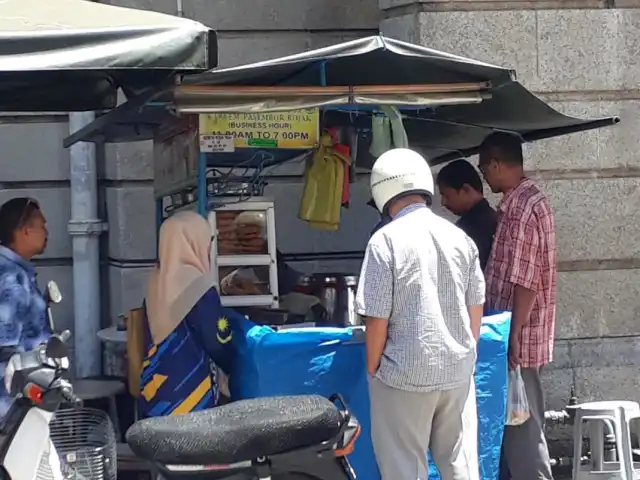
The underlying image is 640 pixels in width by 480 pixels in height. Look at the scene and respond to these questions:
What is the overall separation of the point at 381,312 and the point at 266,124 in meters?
1.34

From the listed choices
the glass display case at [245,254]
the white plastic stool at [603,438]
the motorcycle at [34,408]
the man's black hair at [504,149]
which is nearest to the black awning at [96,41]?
the glass display case at [245,254]

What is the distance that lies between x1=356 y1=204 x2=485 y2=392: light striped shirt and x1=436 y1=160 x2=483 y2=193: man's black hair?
1.33 m

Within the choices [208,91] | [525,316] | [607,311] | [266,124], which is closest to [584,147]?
[607,311]

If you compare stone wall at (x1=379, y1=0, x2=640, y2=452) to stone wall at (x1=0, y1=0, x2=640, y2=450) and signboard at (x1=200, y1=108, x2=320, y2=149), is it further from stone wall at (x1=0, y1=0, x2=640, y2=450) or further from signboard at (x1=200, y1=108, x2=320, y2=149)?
signboard at (x1=200, y1=108, x2=320, y2=149)

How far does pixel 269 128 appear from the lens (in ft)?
16.8

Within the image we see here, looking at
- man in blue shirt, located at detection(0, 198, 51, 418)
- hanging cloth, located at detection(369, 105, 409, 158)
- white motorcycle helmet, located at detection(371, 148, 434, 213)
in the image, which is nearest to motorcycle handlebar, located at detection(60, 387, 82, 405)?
man in blue shirt, located at detection(0, 198, 51, 418)

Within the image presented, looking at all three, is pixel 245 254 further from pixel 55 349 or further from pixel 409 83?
pixel 55 349

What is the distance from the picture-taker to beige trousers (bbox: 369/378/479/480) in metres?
4.26

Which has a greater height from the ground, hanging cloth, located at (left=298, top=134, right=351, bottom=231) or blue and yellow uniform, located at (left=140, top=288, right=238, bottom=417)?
hanging cloth, located at (left=298, top=134, right=351, bottom=231)

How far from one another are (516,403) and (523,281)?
0.58m

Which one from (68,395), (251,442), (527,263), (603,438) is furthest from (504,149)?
(68,395)

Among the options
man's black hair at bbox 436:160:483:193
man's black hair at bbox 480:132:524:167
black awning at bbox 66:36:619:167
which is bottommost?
man's black hair at bbox 436:160:483:193

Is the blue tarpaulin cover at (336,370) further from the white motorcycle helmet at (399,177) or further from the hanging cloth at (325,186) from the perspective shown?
the hanging cloth at (325,186)

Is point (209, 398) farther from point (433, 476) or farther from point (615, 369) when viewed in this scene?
point (615, 369)
